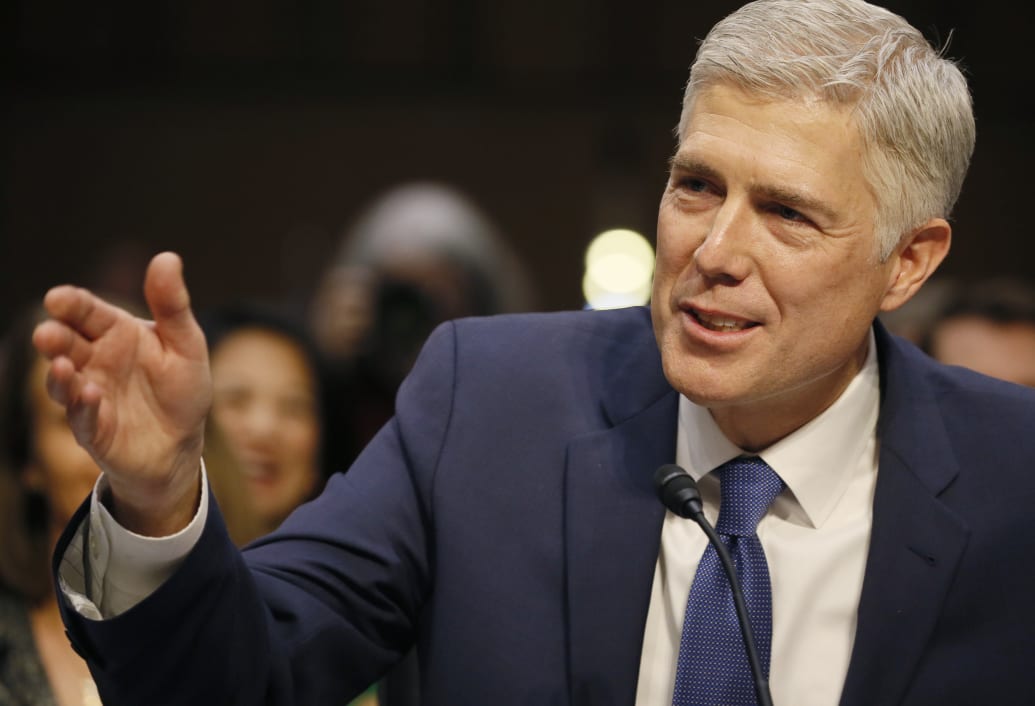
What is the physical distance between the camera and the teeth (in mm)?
1815

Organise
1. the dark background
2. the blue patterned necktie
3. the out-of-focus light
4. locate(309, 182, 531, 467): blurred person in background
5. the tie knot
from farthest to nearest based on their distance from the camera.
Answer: the dark background
the out-of-focus light
locate(309, 182, 531, 467): blurred person in background
the tie knot
the blue patterned necktie

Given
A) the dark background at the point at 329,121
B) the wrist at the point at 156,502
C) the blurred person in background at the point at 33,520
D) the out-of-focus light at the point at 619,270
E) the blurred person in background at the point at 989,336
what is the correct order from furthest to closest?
1. the dark background at the point at 329,121
2. the out-of-focus light at the point at 619,270
3. the blurred person in background at the point at 989,336
4. the blurred person in background at the point at 33,520
5. the wrist at the point at 156,502

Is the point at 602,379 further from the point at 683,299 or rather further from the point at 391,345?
the point at 391,345

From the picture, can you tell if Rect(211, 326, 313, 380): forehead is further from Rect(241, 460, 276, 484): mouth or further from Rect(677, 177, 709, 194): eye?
Rect(677, 177, 709, 194): eye

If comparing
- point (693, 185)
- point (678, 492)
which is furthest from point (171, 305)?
point (693, 185)

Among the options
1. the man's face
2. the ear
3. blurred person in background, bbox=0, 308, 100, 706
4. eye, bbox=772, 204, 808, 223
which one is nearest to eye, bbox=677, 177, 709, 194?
the man's face

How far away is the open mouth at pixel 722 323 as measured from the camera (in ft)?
5.95

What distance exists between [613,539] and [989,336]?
185cm

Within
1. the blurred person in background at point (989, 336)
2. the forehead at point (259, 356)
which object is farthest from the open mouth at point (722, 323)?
the forehead at point (259, 356)

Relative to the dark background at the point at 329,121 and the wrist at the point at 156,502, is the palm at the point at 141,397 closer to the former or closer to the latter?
the wrist at the point at 156,502

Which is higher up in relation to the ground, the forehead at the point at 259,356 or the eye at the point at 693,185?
the eye at the point at 693,185

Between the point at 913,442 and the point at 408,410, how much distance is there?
0.70m

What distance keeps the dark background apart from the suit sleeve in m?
7.94

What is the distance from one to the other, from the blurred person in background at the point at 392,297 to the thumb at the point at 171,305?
2221 mm
